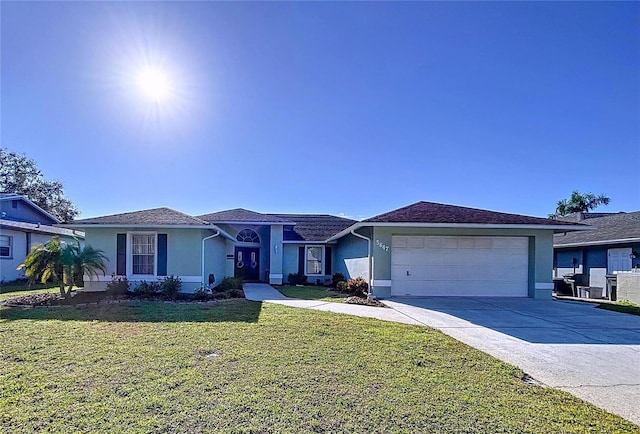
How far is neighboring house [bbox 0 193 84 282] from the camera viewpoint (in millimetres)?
18078

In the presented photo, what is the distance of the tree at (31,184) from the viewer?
36.1 meters

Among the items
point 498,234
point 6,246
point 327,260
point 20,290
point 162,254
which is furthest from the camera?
point 327,260

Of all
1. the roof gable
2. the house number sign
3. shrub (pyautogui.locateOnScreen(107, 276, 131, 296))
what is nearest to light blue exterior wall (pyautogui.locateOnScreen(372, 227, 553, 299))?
the house number sign

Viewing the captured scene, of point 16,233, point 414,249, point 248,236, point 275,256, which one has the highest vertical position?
point 16,233

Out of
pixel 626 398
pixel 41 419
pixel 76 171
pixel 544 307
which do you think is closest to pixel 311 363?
pixel 41 419

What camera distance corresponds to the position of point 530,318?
1001 centimetres

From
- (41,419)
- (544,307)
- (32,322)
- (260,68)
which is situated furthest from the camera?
(544,307)

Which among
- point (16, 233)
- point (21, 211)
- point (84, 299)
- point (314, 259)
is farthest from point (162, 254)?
point (21, 211)

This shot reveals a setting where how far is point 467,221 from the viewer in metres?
13.6

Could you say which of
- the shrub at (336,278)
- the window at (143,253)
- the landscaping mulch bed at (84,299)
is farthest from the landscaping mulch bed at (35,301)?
the shrub at (336,278)

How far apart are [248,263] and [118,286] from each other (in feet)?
29.5

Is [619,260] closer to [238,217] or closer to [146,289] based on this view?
[238,217]

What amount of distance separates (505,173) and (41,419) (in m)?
19.9

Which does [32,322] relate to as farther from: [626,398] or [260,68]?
[626,398]
